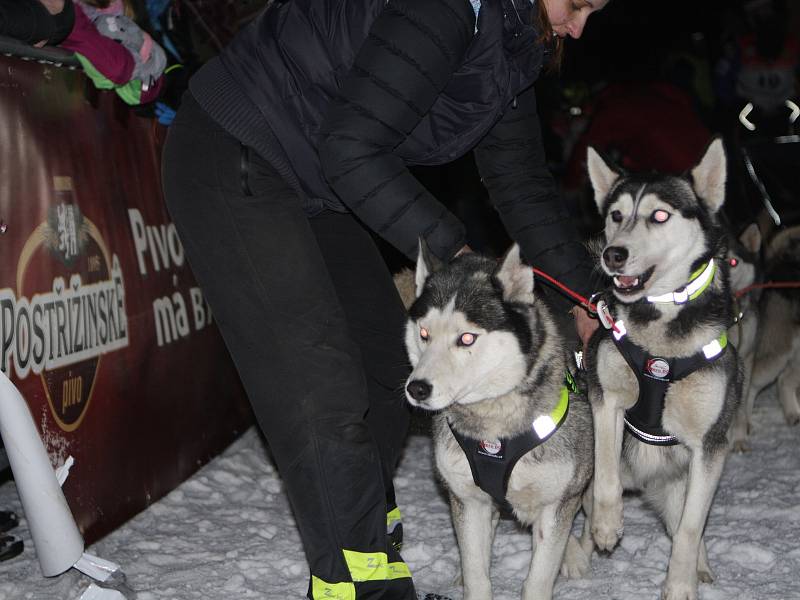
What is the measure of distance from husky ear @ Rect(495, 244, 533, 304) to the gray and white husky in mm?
266

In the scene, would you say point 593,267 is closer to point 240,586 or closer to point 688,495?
point 688,495

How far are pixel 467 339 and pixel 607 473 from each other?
23.1 inches

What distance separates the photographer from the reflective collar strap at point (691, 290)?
232cm

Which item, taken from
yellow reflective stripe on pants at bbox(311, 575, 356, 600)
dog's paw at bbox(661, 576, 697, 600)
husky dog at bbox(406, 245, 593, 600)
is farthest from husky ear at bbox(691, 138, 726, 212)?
yellow reflective stripe on pants at bbox(311, 575, 356, 600)

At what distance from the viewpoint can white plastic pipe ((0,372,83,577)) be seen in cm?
226

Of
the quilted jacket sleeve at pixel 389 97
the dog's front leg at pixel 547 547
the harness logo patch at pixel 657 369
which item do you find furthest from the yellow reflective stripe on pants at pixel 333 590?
the harness logo patch at pixel 657 369

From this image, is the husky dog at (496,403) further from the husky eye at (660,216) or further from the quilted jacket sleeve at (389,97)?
the husky eye at (660,216)

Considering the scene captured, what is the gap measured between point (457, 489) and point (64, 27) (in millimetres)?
2002

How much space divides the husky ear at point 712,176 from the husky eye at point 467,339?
82 centimetres

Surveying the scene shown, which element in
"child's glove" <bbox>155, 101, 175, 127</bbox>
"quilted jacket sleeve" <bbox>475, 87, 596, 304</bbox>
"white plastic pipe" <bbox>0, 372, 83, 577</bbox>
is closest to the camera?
"white plastic pipe" <bbox>0, 372, 83, 577</bbox>

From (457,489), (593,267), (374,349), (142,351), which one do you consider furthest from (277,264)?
(142,351)

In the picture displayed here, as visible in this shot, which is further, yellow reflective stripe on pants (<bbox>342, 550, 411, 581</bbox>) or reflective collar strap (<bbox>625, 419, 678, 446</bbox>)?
reflective collar strap (<bbox>625, 419, 678, 446</bbox>)

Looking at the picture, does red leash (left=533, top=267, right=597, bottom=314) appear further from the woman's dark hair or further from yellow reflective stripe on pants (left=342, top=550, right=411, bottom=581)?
yellow reflective stripe on pants (left=342, top=550, right=411, bottom=581)

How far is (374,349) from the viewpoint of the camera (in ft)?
7.89
